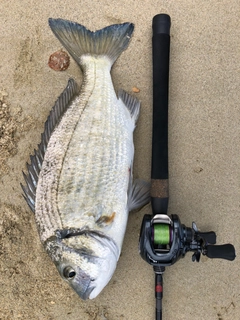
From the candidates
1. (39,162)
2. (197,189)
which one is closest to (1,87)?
(39,162)

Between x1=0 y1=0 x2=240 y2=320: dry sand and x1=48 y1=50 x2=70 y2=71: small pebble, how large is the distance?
0.15 ft

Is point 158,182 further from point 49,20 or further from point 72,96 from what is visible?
point 49,20

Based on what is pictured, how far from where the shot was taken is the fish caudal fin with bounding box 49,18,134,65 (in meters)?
2.09

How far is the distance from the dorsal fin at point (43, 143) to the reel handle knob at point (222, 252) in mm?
1000

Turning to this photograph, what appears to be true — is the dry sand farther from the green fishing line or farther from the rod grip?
the green fishing line

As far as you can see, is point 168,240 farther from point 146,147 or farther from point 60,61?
point 60,61

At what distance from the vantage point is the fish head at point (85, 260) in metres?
1.67

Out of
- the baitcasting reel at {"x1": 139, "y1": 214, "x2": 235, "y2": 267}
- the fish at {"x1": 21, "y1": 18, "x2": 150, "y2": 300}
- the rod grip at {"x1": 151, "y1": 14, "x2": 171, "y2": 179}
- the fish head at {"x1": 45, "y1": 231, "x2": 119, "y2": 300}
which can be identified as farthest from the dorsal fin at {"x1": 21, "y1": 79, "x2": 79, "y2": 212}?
the baitcasting reel at {"x1": 139, "y1": 214, "x2": 235, "y2": 267}

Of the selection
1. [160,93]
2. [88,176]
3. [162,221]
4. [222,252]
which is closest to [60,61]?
[160,93]

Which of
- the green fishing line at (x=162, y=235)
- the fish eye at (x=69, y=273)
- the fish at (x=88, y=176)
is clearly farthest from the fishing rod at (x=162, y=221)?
the fish eye at (x=69, y=273)

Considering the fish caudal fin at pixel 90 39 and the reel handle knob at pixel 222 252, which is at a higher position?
the fish caudal fin at pixel 90 39

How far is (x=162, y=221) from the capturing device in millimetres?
1726

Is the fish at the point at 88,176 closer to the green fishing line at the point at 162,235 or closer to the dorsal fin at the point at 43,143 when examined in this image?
the dorsal fin at the point at 43,143

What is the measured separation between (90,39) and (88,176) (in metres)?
0.91
